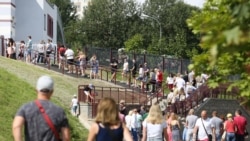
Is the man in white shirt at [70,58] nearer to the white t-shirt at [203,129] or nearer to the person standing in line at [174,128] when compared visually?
the person standing in line at [174,128]

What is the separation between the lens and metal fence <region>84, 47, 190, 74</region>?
51.0m

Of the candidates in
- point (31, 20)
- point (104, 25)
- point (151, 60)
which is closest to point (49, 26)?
point (31, 20)

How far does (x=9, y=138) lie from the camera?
21.6m

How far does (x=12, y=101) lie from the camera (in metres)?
27.7

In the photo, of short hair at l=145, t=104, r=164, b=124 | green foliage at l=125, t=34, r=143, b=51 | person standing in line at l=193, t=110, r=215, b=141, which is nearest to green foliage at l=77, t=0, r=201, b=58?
green foliage at l=125, t=34, r=143, b=51

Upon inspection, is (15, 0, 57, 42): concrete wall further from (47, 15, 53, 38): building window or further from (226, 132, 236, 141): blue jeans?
(226, 132, 236, 141): blue jeans

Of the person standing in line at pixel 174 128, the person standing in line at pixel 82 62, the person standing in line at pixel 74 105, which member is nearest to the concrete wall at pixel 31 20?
the person standing in line at pixel 82 62

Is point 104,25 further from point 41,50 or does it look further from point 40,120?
point 40,120

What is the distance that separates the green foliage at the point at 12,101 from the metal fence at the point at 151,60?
1617cm

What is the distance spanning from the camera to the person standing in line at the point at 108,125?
30.7 ft

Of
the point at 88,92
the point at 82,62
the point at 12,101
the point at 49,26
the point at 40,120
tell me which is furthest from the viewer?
the point at 49,26

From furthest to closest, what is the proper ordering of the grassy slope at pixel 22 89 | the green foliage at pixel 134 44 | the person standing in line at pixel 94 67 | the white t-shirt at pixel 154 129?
1. the green foliage at pixel 134 44
2. the person standing in line at pixel 94 67
3. the grassy slope at pixel 22 89
4. the white t-shirt at pixel 154 129

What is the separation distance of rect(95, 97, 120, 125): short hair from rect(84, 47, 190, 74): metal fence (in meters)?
40.9

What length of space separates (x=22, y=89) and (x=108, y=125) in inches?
887
